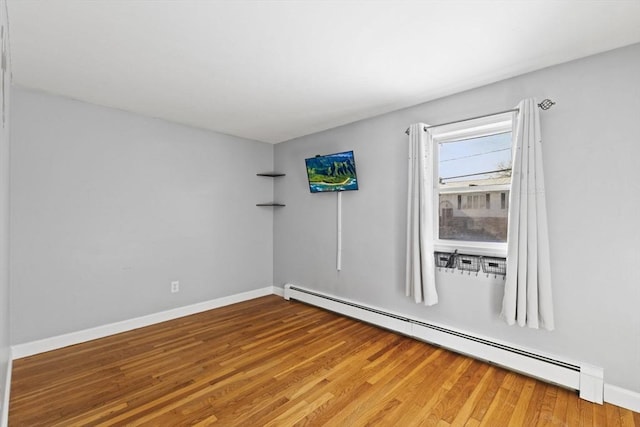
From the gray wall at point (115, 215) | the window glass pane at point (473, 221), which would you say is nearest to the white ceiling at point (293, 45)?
the gray wall at point (115, 215)

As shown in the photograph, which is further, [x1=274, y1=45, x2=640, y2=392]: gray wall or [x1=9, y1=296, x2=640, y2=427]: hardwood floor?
[x1=274, y1=45, x2=640, y2=392]: gray wall

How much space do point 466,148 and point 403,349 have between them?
1925 millimetres

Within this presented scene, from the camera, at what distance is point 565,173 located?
6.90 feet

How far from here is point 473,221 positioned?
265cm

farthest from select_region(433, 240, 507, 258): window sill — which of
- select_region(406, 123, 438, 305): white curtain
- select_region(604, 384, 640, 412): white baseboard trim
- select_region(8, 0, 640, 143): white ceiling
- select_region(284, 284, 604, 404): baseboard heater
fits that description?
select_region(8, 0, 640, 143): white ceiling

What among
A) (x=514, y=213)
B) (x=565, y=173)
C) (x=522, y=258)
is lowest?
(x=522, y=258)

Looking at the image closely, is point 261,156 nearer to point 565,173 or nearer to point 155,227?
point 155,227

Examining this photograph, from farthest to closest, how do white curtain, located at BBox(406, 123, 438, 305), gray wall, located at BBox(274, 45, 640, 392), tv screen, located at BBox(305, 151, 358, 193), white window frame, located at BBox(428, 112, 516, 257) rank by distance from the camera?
tv screen, located at BBox(305, 151, 358, 193) < white curtain, located at BBox(406, 123, 438, 305) < white window frame, located at BBox(428, 112, 516, 257) < gray wall, located at BBox(274, 45, 640, 392)

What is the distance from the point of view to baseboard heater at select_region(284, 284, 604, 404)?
196 cm

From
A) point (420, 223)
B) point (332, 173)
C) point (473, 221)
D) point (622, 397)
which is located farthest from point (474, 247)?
point (332, 173)

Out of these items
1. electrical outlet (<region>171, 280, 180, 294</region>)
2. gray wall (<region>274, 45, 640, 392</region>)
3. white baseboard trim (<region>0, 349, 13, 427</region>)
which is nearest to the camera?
white baseboard trim (<region>0, 349, 13, 427</region>)

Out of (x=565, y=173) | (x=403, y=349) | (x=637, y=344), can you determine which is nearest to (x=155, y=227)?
(x=403, y=349)

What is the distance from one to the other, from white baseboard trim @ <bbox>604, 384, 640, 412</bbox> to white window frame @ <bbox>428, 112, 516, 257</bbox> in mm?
1016

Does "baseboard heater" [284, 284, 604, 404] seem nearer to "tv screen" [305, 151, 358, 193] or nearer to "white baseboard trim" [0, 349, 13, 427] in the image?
"tv screen" [305, 151, 358, 193]
